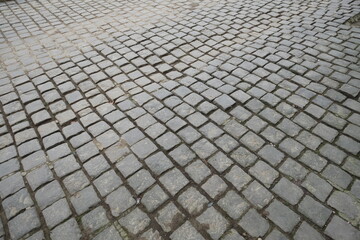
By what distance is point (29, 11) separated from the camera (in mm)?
6469

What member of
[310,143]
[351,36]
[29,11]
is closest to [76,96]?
[310,143]

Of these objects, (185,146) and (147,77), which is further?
(147,77)

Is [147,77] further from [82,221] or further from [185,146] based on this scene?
[82,221]

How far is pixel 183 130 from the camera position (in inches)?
123

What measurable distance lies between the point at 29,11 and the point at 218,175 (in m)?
6.97

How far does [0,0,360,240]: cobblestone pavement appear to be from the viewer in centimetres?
228

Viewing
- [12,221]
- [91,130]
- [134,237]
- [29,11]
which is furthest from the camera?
[29,11]

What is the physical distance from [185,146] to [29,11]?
641 cm

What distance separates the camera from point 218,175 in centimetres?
261

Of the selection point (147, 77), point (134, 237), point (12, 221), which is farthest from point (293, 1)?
point (12, 221)

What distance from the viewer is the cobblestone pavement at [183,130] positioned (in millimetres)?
2275

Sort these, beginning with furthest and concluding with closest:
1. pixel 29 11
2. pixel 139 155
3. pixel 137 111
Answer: pixel 29 11 → pixel 137 111 → pixel 139 155

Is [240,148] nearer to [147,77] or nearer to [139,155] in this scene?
[139,155]

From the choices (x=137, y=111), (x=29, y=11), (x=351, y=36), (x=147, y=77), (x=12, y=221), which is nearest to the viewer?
(x=12, y=221)
